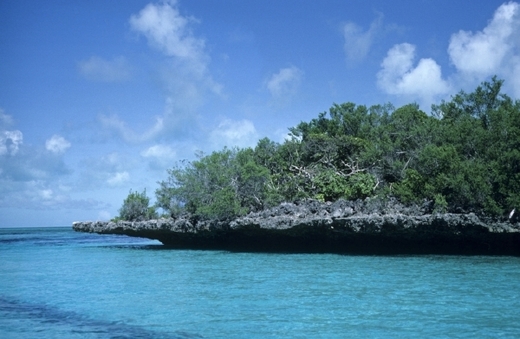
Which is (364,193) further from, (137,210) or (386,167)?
(137,210)

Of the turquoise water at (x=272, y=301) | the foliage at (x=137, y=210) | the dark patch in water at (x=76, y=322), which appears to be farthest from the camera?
the foliage at (x=137, y=210)

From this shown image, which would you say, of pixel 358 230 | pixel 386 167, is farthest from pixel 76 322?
pixel 386 167

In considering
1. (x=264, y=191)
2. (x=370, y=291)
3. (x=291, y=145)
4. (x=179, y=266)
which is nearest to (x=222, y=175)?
(x=264, y=191)

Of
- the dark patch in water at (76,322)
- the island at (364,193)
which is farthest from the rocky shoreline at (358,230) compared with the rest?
the dark patch in water at (76,322)

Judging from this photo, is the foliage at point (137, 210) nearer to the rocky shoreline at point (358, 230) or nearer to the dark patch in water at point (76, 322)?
the rocky shoreline at point (358, 230)

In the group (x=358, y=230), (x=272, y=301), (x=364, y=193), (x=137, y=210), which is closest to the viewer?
(x=272, y=301)

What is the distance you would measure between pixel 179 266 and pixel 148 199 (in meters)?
11.9

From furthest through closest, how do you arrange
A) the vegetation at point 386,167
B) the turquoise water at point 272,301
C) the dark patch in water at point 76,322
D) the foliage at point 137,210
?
the foliage at point 137,210 < the vegetation at point 386,167 < the turquoise water at point 272,301 < the dark patch in water at point 76,322

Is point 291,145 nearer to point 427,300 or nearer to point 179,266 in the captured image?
point 179,266

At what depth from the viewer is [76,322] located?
7.55 metres

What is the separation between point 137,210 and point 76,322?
18.9 metres

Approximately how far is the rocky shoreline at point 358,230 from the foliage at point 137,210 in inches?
116

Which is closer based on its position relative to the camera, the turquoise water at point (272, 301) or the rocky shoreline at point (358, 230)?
the turquoise water at point (272, 301)

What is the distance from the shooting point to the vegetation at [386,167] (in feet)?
51.8
